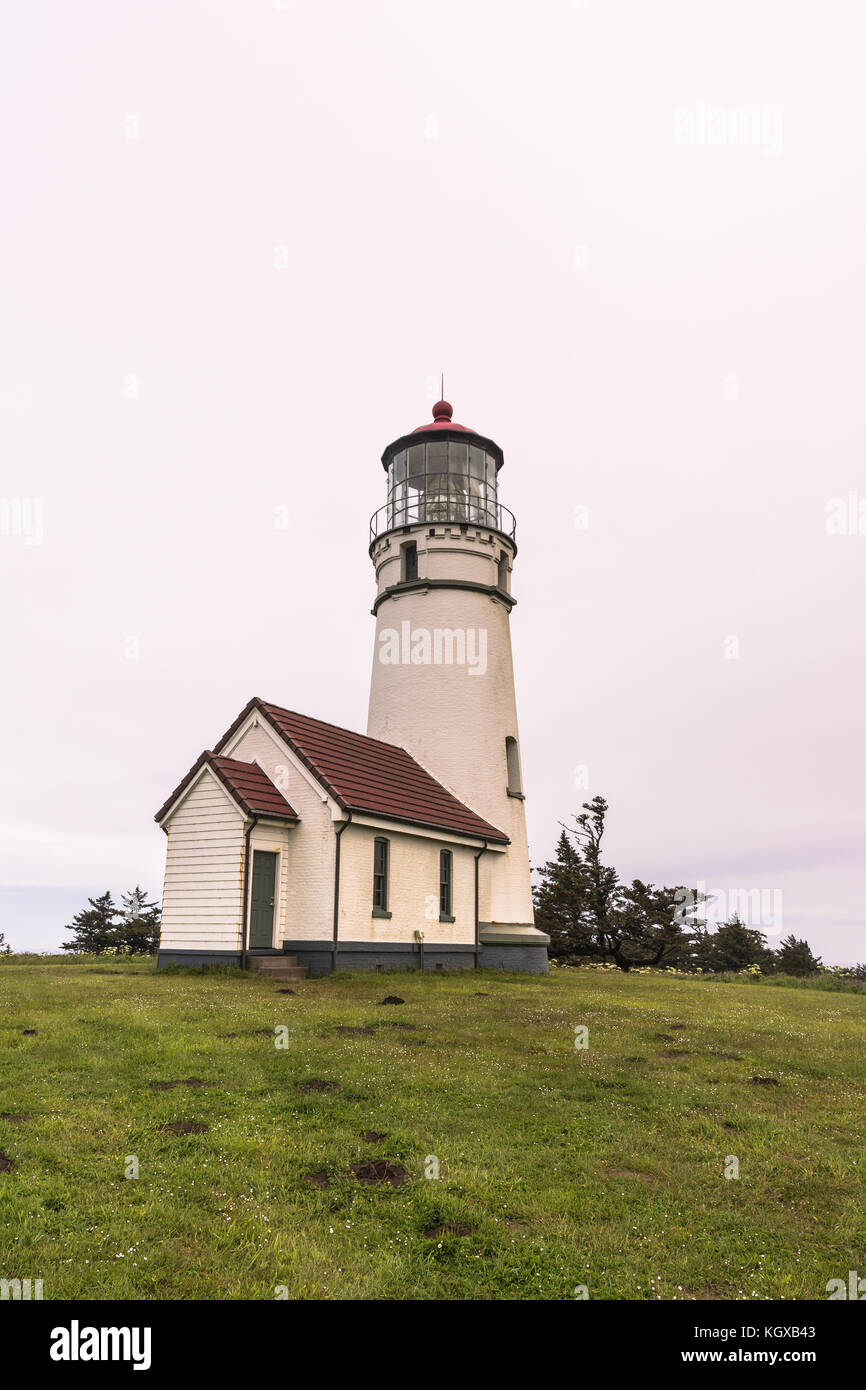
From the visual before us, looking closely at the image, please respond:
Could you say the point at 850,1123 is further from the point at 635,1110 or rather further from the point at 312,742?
the point at 312,742

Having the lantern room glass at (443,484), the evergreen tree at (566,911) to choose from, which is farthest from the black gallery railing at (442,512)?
the evergreen tree at (566,911)

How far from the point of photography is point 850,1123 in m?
9.10

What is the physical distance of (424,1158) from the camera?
24.4ft

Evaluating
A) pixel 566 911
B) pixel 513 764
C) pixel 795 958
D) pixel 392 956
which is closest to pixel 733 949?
pixel 795 958

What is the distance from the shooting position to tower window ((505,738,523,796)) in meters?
32.3

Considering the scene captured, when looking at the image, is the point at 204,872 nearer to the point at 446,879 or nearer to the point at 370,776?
the point at 370,776

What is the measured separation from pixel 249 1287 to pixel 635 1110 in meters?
5.20

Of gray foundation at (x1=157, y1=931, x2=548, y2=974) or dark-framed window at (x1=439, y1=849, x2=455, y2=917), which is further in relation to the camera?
dark-framed window at (x1=439, y1=849, x2=455, y2=917)

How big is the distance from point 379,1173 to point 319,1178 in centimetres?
51

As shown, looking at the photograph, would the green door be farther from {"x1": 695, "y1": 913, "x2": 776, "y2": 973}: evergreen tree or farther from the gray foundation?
{"x1": 695, "y1": 913, "x2": 776, "y2": 973}: evergreen tree

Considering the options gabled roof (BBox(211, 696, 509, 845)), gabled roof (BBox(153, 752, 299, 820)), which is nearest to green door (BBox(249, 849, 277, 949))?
gabled roof (BBox(153, 752, 299, 820))

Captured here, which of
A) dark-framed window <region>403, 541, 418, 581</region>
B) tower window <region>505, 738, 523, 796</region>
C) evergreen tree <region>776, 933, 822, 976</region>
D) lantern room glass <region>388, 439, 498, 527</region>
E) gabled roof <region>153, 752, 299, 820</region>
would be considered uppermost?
lantern room glass <region>388, 439, 498, 527</region>

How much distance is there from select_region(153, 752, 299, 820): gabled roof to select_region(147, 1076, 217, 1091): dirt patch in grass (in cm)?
1183
